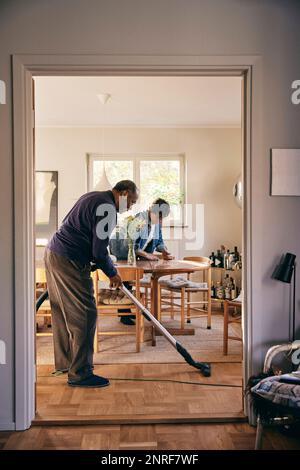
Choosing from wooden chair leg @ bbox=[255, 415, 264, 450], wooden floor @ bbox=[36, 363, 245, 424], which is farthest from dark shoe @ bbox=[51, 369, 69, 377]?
wooden chair leg @ bbox=[255, 415, 264, 450]

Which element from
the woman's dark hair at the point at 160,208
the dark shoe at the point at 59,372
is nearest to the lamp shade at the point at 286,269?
the dark shoe at the point at 59,372

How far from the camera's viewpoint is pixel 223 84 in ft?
15.1

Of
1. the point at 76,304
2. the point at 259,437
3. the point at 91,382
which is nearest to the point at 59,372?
the point at 91,382

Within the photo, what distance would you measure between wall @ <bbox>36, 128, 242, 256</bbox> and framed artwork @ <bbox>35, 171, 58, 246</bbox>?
0.24 feet

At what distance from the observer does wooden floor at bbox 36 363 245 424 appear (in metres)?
2.72

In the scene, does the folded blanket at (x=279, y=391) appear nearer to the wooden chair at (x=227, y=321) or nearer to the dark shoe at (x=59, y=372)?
the wooden chair at (x=227, y=321)

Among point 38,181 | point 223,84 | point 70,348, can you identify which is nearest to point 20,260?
point 70,348

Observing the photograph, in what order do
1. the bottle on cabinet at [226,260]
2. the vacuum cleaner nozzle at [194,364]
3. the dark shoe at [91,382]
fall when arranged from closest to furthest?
the dark shoe at [91,382]
the vacuum cleaner nozzle at [194,364]
the bottle on cabinet at [226,260]

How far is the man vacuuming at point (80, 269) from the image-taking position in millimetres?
3213

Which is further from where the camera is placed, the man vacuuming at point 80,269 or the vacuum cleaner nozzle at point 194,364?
the vacuum cleaner nozzle at point 194,364

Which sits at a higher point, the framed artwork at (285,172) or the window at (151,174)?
the window at (151,174)

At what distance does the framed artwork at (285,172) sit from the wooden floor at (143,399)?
1326mm

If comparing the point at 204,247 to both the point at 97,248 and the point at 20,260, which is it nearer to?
the point at 97,248

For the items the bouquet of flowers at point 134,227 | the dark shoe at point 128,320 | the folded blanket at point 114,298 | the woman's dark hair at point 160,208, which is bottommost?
the dark shoe at point 128,320
